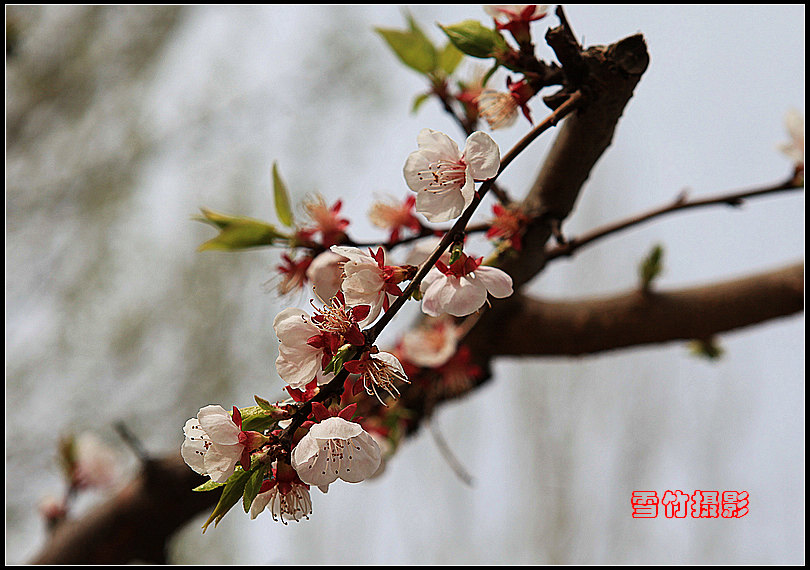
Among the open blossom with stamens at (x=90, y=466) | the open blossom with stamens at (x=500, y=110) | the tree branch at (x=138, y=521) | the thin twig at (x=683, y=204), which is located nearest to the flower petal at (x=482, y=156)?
the open blossom with stamens at (x=500, y=110)

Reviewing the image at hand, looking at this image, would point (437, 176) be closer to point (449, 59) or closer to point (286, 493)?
point (286, 493)

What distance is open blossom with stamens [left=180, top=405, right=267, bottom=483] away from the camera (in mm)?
201

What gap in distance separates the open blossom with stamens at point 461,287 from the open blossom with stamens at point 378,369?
0.08 ft

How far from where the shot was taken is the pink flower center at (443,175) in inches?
9.2

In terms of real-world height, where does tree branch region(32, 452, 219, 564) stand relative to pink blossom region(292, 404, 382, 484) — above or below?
below

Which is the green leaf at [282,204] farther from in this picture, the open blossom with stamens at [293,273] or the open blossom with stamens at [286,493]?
the open blossom with stamens at [286,493]

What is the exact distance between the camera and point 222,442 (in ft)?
0.66

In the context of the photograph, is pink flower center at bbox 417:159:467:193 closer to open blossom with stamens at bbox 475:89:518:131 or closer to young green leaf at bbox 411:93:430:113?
open blossom with stamens at bbox 475:89:518:131

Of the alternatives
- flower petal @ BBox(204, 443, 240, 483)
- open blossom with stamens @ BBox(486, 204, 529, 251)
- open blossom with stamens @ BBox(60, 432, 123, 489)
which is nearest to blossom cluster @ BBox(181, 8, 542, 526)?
flower petal @ BBox(204, 443, 240, 483)

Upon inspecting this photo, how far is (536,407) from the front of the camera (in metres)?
1.54

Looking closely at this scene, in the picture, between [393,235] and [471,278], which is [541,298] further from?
[471,278]

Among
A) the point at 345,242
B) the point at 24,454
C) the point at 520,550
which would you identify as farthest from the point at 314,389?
the point at 520,550

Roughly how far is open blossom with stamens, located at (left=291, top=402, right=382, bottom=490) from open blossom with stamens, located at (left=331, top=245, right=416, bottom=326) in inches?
1.4

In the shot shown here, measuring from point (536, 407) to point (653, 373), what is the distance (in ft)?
0.97
